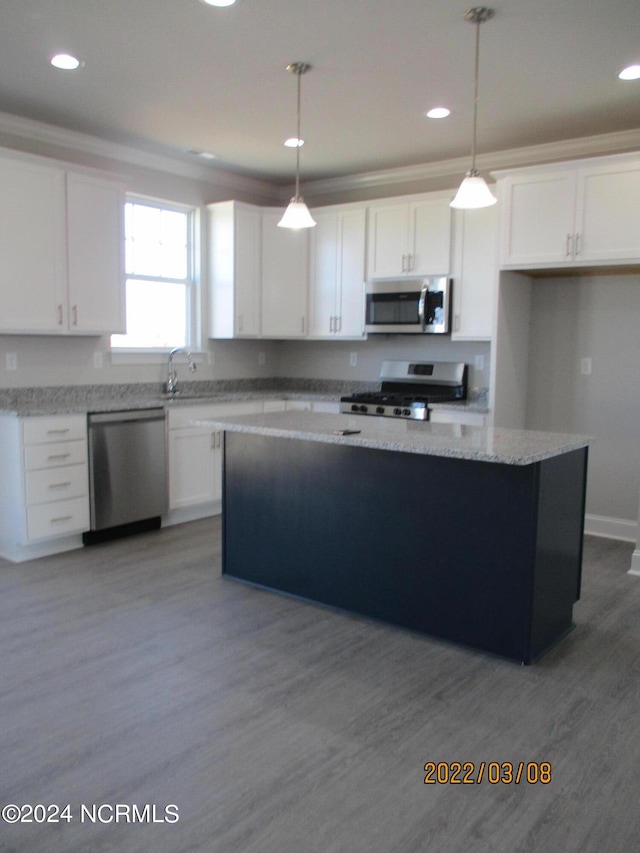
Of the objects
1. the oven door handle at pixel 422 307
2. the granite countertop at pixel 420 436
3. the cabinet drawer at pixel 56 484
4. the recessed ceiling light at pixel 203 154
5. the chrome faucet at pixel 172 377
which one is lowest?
the cabinet drawer at pixel 56 484

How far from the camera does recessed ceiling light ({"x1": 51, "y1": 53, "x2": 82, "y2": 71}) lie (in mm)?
3473

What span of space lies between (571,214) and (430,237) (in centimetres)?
119

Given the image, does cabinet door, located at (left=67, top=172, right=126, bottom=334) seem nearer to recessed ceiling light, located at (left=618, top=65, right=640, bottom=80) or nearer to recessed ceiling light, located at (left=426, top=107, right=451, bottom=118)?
recessed ceiling light, located at (left=426, top=107, right=451, bottom=118)

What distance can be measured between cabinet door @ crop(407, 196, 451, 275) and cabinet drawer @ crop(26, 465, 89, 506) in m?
2.87

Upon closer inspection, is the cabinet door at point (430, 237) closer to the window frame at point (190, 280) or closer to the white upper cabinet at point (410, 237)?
the white upper cabinet at point (410, 237)

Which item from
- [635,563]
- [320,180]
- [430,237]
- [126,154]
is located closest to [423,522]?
[635,563]

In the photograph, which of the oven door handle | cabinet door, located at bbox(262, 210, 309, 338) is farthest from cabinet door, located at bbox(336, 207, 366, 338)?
the oven door handle

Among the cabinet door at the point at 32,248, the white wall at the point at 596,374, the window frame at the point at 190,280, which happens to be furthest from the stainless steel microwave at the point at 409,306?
the cabinet door at the point at 32,248

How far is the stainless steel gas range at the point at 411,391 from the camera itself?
5113mm

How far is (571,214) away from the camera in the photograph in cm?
433

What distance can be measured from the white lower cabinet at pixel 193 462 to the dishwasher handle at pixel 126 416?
0.14 meters

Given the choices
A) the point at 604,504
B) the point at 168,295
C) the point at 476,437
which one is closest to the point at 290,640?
the point at 476,437

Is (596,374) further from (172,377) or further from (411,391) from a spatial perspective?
(172,377)

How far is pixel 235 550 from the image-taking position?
3871mm
